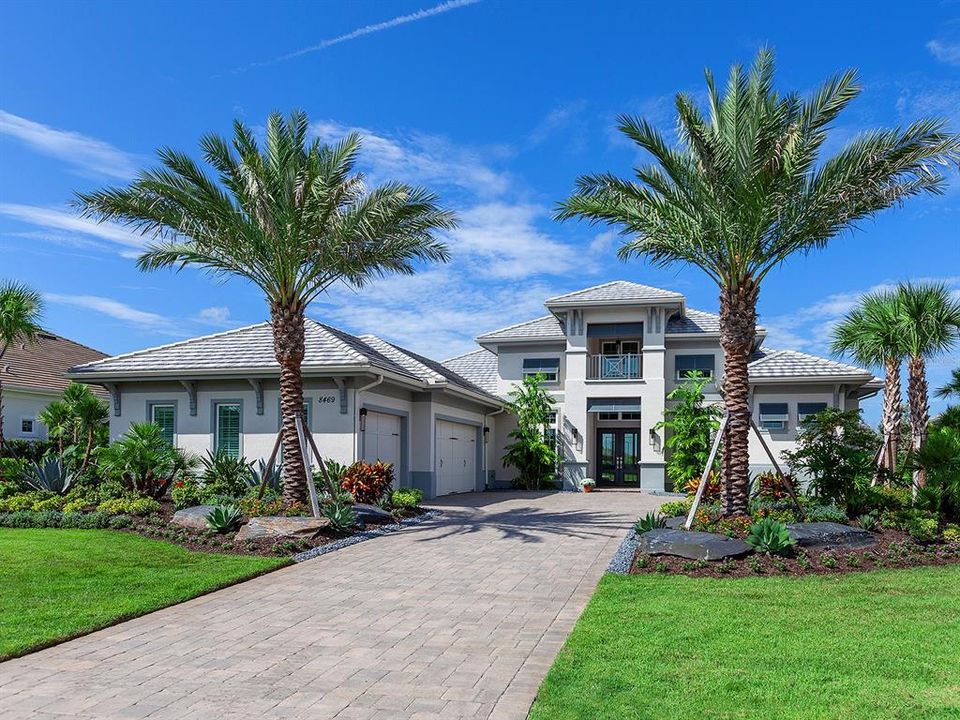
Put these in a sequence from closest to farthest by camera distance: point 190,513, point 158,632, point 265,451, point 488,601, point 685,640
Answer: point 685,640 < point 158,632 < point 488,601 < point 190,513 < point 265,451

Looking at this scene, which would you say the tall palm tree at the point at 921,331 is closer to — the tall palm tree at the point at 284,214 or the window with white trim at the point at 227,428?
the tall palm tree at the point at 284,214

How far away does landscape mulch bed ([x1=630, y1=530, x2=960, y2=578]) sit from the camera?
11.0m

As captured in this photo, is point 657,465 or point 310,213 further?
point 657,465

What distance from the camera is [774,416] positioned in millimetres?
27922

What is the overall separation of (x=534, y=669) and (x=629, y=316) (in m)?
24.1

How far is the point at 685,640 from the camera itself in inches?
289

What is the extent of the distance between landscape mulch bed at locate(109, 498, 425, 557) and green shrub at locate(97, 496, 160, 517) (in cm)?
42

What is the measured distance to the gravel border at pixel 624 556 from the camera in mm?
11297

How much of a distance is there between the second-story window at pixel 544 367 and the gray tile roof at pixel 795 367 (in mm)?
7207

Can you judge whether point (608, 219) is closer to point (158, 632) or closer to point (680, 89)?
point (680, 89)

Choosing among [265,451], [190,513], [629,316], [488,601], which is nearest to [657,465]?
[629,316]

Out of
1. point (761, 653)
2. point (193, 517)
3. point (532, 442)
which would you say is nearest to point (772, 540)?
point (761, 653)

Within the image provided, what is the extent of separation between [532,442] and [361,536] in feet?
50.7

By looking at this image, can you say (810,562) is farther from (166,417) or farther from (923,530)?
(166,417)
